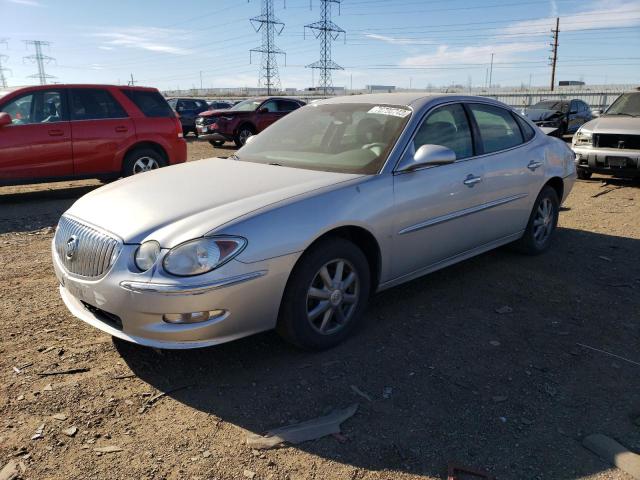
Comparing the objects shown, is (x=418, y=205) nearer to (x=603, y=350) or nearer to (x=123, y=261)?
(x=603, y=350)

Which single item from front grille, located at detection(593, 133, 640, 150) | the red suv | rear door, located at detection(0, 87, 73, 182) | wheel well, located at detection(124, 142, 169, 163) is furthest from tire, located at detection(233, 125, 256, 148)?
front grille, located at detection(593, 133, 640, 150)

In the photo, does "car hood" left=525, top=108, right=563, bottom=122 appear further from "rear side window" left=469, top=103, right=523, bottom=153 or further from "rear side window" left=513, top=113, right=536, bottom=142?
"rear side window" left=469, top=103, right=523, bottom=153

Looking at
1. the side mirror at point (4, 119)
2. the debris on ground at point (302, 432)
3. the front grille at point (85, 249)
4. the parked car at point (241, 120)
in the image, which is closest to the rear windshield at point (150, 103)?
the side mirror at point (4, 119)

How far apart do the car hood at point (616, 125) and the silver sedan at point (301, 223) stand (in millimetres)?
5191

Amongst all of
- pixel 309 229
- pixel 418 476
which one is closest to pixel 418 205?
pixel 309 229

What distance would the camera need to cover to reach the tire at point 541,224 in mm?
5379

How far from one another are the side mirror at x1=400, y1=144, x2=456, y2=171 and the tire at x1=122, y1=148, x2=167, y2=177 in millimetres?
6290

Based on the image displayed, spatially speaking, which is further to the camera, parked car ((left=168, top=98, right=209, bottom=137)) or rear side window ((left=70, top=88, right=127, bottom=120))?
parked car ((left=168, top=98, right=209, bottom=137))

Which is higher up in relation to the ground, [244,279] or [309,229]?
[309,229]

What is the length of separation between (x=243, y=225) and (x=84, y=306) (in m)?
1.13

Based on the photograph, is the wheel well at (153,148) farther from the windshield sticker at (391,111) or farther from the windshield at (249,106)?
the windshield at (249,106)

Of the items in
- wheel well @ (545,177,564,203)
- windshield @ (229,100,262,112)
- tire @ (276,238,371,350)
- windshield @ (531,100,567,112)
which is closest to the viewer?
tire @ (276,238,371,350)

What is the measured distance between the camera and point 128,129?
28.9ft

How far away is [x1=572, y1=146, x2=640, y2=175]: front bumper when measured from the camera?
8.96 meters
